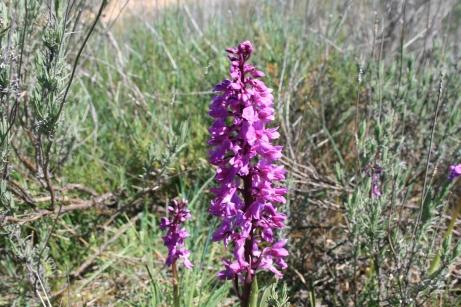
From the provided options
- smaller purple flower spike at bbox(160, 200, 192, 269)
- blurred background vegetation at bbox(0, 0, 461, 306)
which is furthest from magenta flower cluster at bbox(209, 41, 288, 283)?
blurred background vegetation at bbox(0, 0, 461, 306)

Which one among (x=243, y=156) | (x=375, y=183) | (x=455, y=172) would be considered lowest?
(x=375, y=183)

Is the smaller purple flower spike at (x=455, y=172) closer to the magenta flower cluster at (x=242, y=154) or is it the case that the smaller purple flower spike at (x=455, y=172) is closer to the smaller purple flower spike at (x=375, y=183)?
the smaller purple flower spike at (x=375, y=183)

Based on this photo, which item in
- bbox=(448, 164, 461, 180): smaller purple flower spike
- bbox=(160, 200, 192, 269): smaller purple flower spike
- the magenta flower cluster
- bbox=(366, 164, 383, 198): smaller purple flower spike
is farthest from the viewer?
bbox=(366, 164, 383, 198): smaller purple flower spike

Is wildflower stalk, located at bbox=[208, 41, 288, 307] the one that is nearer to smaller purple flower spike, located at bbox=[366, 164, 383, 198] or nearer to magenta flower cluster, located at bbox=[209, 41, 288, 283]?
magenta flower cluster, located at bbox=[209, 41, 288, 283]

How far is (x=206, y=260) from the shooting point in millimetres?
3037

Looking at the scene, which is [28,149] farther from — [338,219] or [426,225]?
[426,225]

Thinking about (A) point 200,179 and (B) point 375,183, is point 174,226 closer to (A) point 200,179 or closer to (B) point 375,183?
(B) point 375,183

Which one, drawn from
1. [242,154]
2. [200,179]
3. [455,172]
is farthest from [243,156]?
[200,179]

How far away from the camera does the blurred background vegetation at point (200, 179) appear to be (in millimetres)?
2385

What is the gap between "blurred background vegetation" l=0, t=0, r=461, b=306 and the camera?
93.9 inches

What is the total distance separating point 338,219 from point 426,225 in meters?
0.95

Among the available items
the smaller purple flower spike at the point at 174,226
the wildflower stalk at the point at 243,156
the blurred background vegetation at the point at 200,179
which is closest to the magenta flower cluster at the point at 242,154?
the wildflower stalk at the point at 243,156

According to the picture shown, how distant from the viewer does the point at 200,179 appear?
3621 mm

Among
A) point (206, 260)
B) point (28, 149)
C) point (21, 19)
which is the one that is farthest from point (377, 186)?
point (28, 149)
